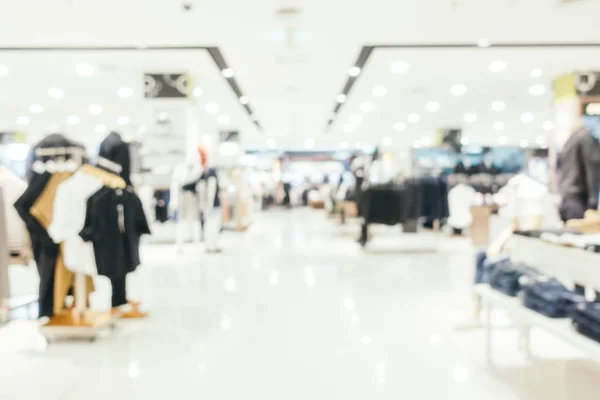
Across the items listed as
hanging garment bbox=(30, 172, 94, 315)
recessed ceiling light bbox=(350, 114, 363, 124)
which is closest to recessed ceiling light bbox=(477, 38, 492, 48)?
hanging garment bbox=(30, 172, 94, 315)

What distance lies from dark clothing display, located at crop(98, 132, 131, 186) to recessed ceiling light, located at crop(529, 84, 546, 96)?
404 inches

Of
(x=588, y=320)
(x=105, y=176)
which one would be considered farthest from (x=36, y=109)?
(x=588, y=320)

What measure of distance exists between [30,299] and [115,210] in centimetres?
174

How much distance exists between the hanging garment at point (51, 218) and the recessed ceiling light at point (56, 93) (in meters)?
9.35

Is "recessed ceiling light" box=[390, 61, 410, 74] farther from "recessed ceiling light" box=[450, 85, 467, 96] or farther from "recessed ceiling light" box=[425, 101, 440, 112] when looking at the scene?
"recessed ceiling light" box=[425, 101, 440, 112]

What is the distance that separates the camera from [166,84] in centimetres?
1036

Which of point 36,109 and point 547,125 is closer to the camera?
point 36,109

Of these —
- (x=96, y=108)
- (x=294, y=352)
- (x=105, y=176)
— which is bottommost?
(x=294, y=352)

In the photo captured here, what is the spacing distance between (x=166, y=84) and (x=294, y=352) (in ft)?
25.9

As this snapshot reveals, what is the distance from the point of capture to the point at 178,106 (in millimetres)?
10594

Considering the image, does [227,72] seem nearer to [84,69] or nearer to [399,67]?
[84,69]

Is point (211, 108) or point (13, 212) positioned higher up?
point (211, 108)

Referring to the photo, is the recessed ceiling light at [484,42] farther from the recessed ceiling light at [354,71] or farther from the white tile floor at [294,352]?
the white tile floor at [294,352]

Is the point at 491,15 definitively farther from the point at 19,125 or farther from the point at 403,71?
the point at 19,125
